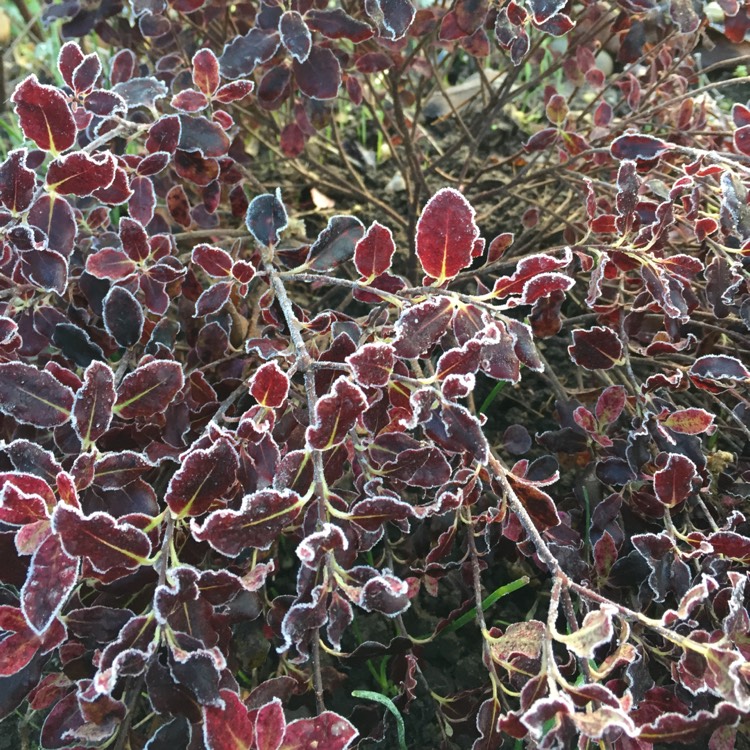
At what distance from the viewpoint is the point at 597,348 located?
125cm

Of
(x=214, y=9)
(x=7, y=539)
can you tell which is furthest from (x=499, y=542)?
(x=214, y=9)

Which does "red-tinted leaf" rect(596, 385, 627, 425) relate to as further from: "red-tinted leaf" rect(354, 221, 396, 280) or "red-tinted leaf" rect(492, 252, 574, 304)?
"red-tinted leaf" rect(354, 221, 396, 280)

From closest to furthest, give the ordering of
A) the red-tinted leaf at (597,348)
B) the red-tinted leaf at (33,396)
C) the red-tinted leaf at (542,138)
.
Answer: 1. the red-tinted leaf at (33,396)
2. the red-tinted leaf at (597,348)
3. the red-tinted leaf at (542,138)

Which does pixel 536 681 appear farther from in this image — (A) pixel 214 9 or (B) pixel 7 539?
(A) pixel 214 9

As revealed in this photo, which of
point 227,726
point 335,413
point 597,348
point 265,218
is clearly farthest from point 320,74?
point 227,726

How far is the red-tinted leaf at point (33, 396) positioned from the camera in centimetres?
98

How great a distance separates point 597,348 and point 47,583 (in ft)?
2.92

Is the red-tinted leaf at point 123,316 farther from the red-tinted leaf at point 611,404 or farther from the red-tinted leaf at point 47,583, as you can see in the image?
the red-tinted leaf at point 611,404

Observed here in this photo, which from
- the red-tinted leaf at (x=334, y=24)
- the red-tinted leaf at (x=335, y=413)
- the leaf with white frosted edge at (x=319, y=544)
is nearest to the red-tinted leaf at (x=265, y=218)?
the red-tinted leaf at (x=334, y=24)

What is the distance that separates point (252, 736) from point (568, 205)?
1507mm

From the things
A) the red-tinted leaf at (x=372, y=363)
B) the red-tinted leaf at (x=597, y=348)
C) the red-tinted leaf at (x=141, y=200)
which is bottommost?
the red-tinted leaf at (x=597, y=348)

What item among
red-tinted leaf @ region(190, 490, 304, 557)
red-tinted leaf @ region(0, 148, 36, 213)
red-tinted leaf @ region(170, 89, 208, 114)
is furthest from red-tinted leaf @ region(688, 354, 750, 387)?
red-tinted leaf @ region(0, 148, 36, 213)

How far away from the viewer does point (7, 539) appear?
3.08 feet

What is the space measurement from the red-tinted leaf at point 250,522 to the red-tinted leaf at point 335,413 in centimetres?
7
